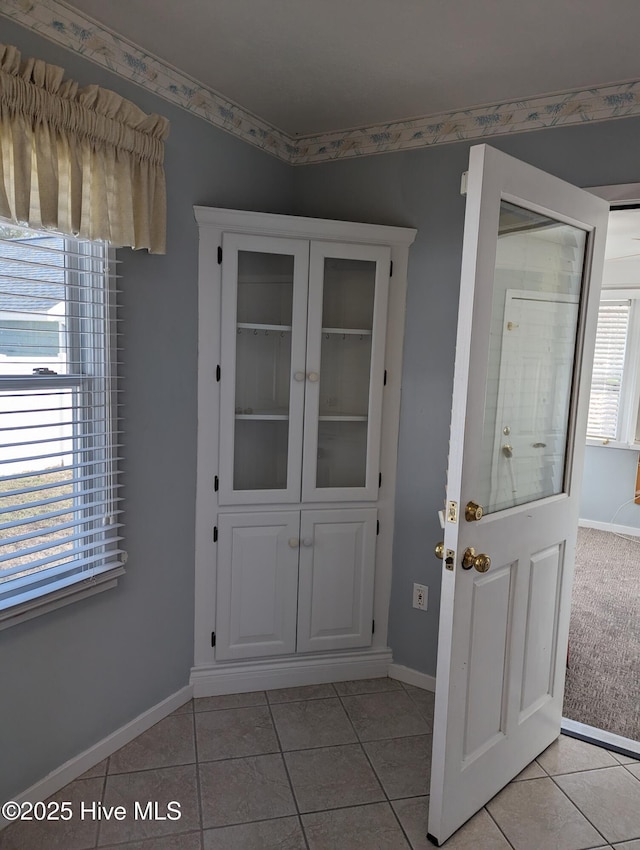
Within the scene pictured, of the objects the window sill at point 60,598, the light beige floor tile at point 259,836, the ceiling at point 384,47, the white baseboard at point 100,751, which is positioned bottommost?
the light beige floor tile at point 259,836

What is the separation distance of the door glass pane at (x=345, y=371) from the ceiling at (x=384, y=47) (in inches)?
25.8

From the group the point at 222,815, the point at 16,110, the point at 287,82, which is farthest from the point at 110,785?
the point at 287,82

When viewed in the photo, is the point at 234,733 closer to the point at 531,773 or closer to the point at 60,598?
the point at 60,598

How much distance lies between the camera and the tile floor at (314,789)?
1836mm

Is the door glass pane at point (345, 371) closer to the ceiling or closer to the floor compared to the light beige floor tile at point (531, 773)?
closer to the ceiling

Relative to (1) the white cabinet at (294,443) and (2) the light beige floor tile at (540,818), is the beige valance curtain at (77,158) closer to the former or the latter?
(1) the white cabinet at (294,443)

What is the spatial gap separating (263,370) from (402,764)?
5.24 feet

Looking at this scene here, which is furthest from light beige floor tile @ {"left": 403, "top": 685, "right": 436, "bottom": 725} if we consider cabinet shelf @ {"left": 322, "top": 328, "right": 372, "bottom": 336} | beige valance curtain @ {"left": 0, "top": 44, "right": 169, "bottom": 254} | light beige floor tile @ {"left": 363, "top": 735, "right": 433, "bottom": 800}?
beige valance curtain @ {"left": 0, "top": 44, "right": 169, "bottom": 254}

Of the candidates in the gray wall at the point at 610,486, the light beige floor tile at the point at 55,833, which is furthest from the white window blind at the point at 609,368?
the light beige floor tile at the point at 55,833

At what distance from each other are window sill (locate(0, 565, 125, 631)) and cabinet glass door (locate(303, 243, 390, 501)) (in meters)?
0.88

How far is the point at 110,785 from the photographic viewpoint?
2.03m

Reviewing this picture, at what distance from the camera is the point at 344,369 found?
265 centimetres

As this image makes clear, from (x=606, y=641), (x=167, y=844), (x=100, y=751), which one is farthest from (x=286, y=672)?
(x=606, y=641)

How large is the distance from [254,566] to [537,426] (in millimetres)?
1304
